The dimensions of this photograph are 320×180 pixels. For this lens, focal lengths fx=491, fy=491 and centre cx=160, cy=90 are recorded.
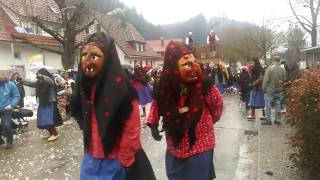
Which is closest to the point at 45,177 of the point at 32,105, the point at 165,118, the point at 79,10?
the point at 165,118

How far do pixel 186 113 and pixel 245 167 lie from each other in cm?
323

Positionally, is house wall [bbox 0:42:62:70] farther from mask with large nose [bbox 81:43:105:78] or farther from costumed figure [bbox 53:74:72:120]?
mask with large nose [bbox 81:43:105:78]

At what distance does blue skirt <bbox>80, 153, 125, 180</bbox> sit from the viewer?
392 cm

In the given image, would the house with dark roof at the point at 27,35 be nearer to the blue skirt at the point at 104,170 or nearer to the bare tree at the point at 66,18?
the bare tree at the point at 66,18

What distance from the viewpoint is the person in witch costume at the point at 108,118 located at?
3.93m

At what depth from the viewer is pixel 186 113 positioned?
15.0ft

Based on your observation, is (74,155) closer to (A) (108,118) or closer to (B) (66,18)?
(A) (108,118)

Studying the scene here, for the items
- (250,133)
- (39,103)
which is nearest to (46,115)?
(39,103)

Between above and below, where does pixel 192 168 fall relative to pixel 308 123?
below

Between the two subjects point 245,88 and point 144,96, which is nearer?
point 144,96

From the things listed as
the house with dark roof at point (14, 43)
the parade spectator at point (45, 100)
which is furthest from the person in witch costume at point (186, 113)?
the house with dark roof at point (14, 43)

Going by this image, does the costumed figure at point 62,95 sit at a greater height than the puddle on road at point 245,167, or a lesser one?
greater

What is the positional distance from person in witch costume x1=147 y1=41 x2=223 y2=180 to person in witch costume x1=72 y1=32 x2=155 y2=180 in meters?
0.57

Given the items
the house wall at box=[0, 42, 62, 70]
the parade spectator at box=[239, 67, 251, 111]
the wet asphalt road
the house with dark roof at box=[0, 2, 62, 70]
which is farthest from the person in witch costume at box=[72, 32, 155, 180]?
the house wall at box=[0, 42, 62, 70]
